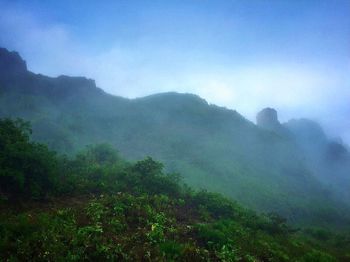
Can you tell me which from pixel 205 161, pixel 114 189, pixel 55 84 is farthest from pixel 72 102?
pixel 114 189

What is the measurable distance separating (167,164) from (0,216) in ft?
145

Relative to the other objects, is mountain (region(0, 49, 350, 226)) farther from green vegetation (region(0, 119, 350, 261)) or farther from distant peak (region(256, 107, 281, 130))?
green vegetation (region(0, 119, 350, 261))

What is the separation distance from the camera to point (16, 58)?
78562mm

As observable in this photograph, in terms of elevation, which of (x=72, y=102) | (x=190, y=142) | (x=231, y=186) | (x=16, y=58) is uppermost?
(x=16, y=58)

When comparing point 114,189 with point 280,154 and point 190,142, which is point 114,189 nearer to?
point 190,142

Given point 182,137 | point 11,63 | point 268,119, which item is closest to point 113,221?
point 182,137

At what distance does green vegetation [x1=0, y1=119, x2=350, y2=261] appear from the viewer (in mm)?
10539

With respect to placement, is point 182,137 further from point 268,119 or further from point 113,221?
point 113,221

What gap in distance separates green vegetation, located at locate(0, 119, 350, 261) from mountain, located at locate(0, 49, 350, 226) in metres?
26.7

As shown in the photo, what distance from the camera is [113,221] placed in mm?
13250

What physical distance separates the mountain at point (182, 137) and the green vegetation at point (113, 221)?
2669cm

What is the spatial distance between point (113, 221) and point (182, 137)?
190 ft

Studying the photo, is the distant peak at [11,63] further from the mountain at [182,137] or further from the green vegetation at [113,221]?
the green vegetation at [113,221]

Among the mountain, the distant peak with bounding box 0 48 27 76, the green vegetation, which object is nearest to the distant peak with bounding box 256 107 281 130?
the mountain
